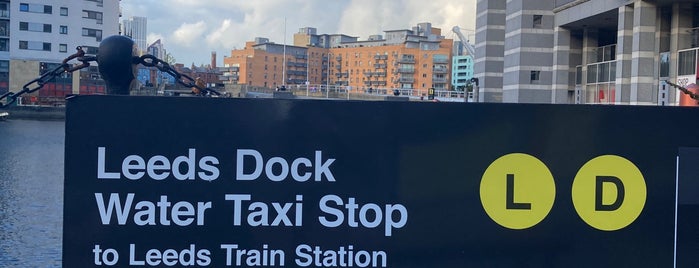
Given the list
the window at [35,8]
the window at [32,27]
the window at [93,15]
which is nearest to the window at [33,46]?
the window at [32,27]

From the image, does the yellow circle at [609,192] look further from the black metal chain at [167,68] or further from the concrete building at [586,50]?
the concrete building at [586,50]

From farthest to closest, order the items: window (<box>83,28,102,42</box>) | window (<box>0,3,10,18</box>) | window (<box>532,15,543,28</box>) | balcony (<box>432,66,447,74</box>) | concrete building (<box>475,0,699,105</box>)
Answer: balcony (<box>432,66,447,74</box>)
window (<box>83,28,102,42</box>)
window (<box>0,3,10,18</box>)
window (<box>532,15,543,28</box>)
concrete building (<box>475,0,699,105</box>)

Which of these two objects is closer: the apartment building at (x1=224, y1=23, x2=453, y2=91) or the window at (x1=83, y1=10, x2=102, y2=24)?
the window at (x1=83, y1=10, x2=102, y2=24)

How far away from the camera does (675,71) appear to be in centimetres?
4003

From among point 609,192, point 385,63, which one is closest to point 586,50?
point 609,192

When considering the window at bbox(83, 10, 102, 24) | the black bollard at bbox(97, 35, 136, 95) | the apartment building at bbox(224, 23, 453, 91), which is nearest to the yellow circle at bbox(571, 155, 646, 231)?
the black bollard at bbox(97, 35, 136, 95)

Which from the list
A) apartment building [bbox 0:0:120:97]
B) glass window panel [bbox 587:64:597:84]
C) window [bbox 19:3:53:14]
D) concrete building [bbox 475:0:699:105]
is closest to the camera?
concrete building [bbox 475:0:699:105]

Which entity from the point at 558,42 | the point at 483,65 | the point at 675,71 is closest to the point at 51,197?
the point at 675,71

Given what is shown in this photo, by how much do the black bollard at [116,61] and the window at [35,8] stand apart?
345 feet

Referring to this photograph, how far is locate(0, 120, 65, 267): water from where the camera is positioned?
22.0 meters

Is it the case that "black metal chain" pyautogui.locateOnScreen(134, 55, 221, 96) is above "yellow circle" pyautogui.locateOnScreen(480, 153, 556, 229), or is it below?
above

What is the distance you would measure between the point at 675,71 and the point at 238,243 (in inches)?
1600

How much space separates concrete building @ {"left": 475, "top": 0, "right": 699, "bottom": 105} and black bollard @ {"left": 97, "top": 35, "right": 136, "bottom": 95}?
3606 cm

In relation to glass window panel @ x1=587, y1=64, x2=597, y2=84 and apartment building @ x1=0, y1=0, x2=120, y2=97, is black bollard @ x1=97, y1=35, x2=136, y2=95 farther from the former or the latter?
apartment building @ x1=0, y1=0, x2=120, y2=97
